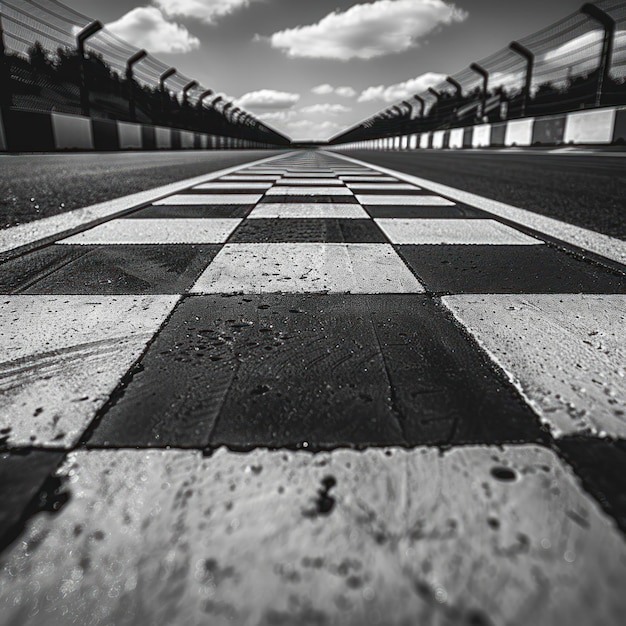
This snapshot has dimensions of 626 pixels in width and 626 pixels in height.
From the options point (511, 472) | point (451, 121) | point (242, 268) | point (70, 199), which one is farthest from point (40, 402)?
point (451, 121)

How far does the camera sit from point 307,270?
1.23 metres

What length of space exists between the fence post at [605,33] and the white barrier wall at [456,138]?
697cm

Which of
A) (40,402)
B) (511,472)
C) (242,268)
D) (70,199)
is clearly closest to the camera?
(511,472)

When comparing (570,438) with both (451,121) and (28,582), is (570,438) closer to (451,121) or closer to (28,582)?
(28,582)

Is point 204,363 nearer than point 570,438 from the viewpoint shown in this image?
No

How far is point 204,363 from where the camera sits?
729mm

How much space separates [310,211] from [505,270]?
1.23m

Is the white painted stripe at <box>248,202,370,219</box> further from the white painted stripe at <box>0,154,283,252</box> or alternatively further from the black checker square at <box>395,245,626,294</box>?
the black checker square at <box>395,245,626,294</box>

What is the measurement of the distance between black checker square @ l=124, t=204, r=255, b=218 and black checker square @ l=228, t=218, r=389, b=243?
0.23m

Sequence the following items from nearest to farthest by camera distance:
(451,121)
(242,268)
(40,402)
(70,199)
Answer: (40,402) → (242,268) → (70,199) → (451,121)

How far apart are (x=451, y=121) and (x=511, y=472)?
2022cm

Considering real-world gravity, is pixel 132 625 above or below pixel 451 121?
below

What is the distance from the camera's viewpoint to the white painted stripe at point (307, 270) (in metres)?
1.09

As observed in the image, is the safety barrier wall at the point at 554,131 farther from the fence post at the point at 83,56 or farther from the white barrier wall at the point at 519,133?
the fence post at the point at 83,56
